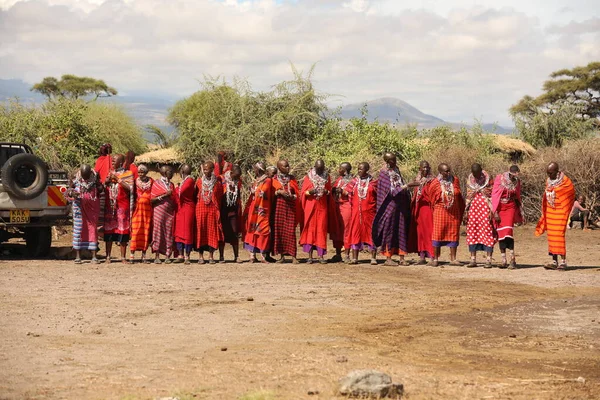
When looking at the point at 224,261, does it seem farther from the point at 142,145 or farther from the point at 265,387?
the point at 142,145

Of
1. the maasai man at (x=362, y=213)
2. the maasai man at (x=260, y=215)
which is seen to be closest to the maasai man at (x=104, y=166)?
the maasai man at (x=260, y=215)

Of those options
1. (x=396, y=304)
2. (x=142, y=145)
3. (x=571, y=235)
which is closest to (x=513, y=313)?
(x=396, y=304)

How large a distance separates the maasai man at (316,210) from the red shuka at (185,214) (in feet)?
6.05

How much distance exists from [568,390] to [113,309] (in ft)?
18.0

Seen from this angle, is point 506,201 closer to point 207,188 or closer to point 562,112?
point 207,188

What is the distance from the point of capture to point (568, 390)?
788cm

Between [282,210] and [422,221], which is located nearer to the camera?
[422,221]

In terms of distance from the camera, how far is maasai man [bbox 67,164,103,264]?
16375 mm

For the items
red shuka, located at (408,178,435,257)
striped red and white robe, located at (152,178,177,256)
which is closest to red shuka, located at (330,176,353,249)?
red shuka, located at (408,178,435,257)

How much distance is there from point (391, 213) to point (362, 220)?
0.53m

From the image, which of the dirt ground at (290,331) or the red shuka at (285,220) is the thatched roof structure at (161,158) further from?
the dirt ground at (290,331)

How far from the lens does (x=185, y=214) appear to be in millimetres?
16609

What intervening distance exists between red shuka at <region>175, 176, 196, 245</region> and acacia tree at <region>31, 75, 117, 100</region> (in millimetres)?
52645

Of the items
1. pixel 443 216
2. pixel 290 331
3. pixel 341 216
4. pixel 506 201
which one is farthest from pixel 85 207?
pixel 290 331
